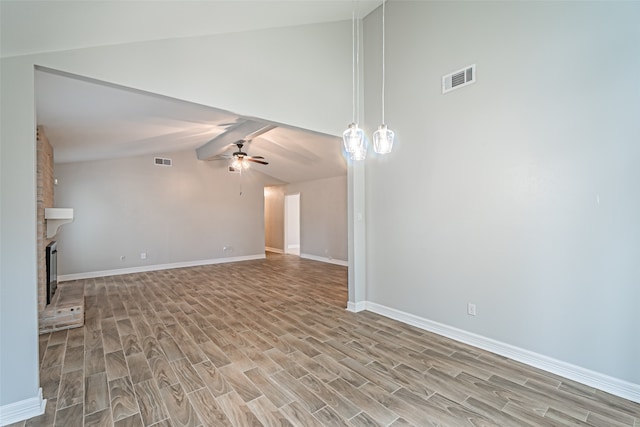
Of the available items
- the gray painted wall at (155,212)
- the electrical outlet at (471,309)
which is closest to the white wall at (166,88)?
the electrical outlet at (471,309)

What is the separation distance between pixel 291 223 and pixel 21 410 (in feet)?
30.9

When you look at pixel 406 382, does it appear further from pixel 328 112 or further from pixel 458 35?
pixel 458 35

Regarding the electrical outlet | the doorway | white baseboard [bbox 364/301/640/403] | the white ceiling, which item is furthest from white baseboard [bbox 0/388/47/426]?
the doorway

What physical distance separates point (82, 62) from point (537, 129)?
3.67 meters

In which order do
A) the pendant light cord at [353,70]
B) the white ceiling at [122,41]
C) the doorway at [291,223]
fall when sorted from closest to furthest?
the white ceiling at [122,41], the pendant light cord at [353,70], the doorway at [291,223]

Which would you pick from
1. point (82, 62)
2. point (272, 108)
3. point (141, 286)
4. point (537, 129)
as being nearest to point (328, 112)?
point (272, 108)

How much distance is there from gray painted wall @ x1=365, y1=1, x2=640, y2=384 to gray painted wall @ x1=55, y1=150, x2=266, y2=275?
18.7 feet

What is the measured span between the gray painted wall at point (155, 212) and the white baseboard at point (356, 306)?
5.19m

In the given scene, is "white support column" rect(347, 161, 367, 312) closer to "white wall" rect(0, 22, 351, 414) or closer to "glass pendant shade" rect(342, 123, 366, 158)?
"white wall" rect(0, 22, 351, 414)

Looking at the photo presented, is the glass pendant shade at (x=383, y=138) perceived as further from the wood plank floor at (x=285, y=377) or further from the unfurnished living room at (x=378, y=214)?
the wood plank floor at (x=285, y=377)

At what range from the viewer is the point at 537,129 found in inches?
99.6

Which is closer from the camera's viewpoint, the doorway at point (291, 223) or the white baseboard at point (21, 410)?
the white baseboard at point (21, 410)

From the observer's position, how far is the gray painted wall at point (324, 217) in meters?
7.95

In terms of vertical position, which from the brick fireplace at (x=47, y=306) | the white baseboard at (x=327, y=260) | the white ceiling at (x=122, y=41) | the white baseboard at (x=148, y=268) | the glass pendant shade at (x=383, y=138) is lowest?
the white baseboard at (x=327, y=260)
